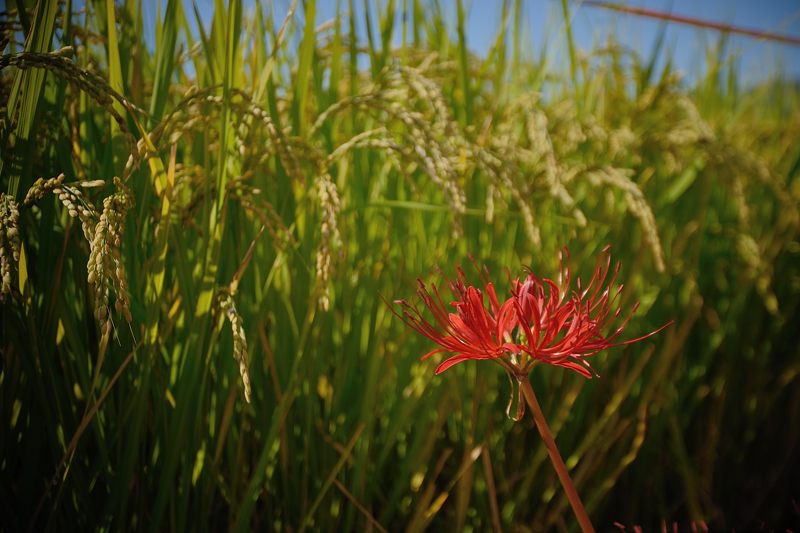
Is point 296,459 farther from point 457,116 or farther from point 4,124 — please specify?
point 457,116

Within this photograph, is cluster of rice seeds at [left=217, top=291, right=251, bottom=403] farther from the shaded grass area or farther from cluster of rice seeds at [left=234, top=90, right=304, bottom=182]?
cluster of rice seeds at [left=234, top=90, right=304, bottom=182]

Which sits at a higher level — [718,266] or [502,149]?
[502,149]

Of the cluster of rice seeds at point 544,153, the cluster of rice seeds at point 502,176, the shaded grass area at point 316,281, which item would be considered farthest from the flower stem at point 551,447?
the cluster of rice seeds at point 544,153

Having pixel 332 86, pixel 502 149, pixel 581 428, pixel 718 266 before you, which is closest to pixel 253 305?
pixel 332 86

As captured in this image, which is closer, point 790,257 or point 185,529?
point 185,529

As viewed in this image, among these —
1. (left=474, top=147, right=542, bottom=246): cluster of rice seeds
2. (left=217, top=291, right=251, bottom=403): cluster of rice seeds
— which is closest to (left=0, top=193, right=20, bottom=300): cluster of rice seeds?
(left=217, top=291, right=251, bottom=403): cluster of rice seeds

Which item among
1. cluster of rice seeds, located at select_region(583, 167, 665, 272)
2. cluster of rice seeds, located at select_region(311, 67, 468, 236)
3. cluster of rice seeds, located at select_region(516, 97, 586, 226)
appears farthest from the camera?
cluster of rice seeds, located at select_region(516, 97, 586, 226)

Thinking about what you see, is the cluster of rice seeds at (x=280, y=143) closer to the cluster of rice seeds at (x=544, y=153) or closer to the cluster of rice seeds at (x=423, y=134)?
the cluster of rice seeds at (x=423, y=134)

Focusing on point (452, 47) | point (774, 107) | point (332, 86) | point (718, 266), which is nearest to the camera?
point (332, 86)

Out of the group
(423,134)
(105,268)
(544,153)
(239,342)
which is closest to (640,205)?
(544,153)

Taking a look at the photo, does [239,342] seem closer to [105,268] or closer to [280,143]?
[105,268]
